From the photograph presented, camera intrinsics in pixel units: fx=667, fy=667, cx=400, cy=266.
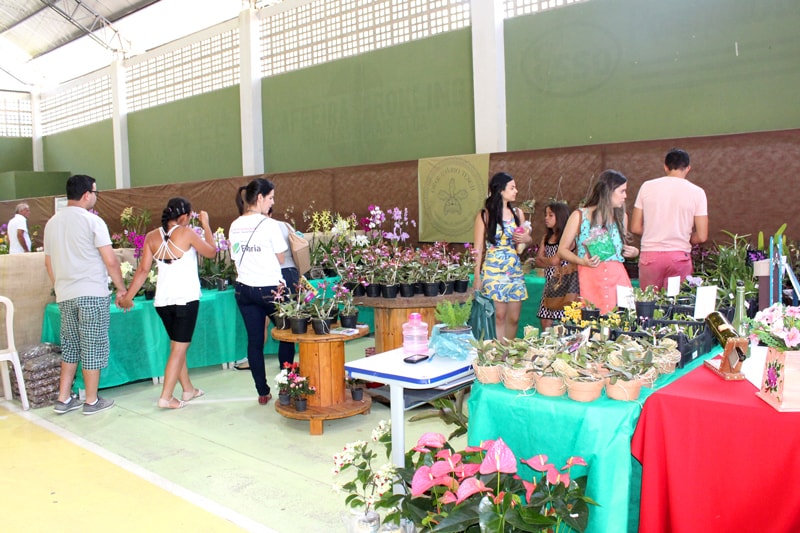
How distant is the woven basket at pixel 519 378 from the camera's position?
83.4 inches

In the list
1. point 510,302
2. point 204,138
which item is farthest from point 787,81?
point 204,138

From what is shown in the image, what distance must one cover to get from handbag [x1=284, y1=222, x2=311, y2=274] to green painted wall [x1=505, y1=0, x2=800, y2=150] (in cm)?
348

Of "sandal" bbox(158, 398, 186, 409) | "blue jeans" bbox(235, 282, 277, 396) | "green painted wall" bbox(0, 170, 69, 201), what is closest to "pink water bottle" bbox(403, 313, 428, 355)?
"blue jeans" bbox(235, 282, 277, 396)

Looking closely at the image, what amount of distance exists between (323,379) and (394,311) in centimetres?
62

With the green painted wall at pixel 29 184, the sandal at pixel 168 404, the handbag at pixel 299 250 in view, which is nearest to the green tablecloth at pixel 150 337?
the sandal at pixel 168 404

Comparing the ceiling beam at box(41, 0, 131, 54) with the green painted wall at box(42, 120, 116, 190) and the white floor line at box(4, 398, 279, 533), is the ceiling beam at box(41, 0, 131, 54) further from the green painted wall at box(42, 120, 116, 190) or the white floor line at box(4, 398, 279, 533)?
the white floor line at box(4, 398, 279, 533)

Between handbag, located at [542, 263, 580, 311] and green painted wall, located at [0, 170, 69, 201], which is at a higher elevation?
green painted wall, located at [0, 170, 69, 201]

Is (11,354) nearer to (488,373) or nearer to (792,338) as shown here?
(488,373)

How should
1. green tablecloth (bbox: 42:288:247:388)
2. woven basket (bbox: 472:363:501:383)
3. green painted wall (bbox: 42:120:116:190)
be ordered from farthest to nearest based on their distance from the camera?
green painted wall (bbox: 42:120:116:190) < green tablecloth (bbox: 42:288:247:388) < woven basket (bbox: 472:363:501:383)

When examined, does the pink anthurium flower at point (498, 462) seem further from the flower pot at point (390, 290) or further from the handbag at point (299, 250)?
the handbag at point (299, 250)

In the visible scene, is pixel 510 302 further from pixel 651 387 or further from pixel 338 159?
pixel 338 159

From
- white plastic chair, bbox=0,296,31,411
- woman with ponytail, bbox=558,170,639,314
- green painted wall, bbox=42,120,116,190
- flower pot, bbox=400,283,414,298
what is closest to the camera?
woman with ponytail, bbox=558,170,639,314

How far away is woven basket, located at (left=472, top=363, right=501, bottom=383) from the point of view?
7.25 ft

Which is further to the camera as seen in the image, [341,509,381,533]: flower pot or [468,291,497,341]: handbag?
[468,291,497,341]: handbag
